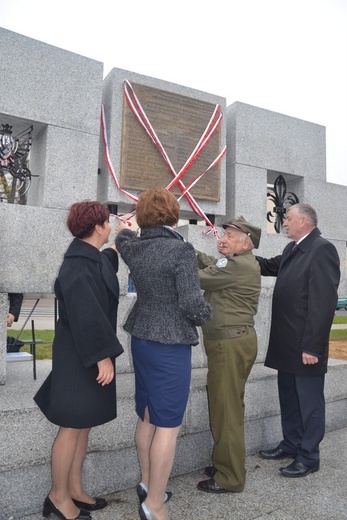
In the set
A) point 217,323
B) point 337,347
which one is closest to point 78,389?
point 217,323

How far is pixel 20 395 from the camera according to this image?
10.3 feet

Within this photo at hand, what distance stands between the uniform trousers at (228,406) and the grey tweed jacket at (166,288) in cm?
63

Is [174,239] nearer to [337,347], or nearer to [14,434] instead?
[14,434]

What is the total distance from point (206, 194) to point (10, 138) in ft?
6.93

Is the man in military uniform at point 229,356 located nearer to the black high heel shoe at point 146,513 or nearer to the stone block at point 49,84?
the black high heel shoe at point 146,513

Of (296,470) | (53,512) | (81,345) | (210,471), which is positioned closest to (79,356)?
(81,345)

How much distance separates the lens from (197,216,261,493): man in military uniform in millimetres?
3094

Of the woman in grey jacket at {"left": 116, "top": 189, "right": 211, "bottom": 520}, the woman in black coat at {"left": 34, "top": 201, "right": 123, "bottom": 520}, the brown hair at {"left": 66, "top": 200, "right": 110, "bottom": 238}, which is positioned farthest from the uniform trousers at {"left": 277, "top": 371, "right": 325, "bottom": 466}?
the brown hair at {"left": 66, "top": 200, "right": 110, "bottom": 238}

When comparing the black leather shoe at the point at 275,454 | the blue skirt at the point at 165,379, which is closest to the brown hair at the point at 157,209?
the blue skirt at the point at 165,379

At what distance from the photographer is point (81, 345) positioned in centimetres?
243

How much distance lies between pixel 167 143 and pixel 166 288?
8.17 ft

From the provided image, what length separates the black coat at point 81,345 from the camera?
96.2 inches

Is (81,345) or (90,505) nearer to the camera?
(81,345)

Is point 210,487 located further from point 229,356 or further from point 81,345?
point 81,345
